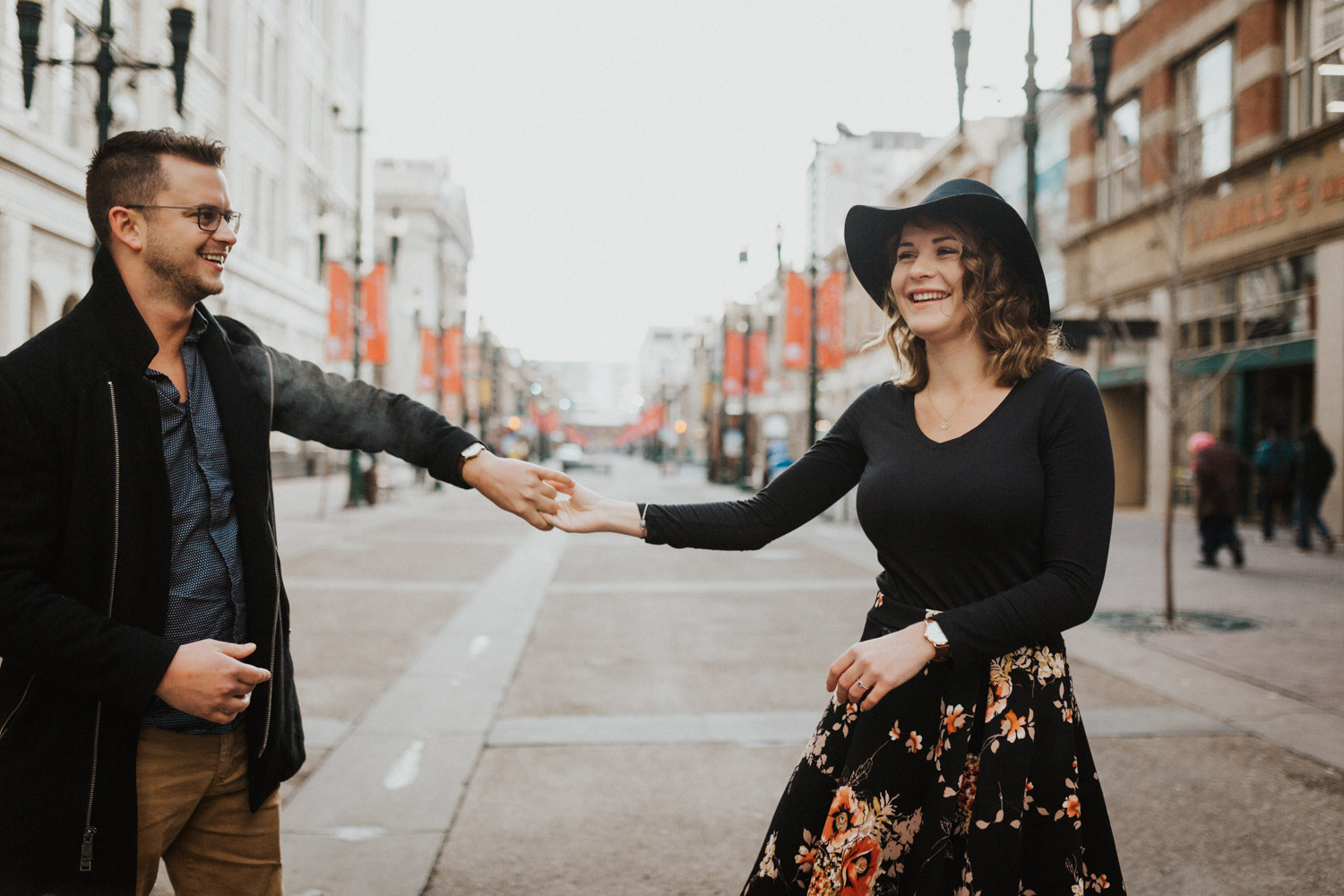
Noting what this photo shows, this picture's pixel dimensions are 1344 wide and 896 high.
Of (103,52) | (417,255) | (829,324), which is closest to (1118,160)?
(829,324)

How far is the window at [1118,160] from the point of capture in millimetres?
22078

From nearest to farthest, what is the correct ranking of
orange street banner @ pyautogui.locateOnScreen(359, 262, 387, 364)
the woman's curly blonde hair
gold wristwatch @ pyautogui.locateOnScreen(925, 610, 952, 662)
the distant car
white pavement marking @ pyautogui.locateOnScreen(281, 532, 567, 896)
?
gold wristwatch @ pyautogui.locateOnScreen(925, 610, 952, 662)
the woman's curly blonde hair
white pavement marking @ pyautogui.locateOnScreen(281, 532, 567, 896)
orange street banner @ pyautogui.locateOnScreen(359, 262, 387, 364)
the distant car

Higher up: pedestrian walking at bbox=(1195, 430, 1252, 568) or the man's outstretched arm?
the man's outstretched arm

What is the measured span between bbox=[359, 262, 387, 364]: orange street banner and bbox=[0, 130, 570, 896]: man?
23537 millimetres

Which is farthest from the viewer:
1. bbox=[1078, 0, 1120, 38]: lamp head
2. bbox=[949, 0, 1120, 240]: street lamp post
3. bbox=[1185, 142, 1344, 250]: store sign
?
bbox=[1185, 142, 1344, 250]: store sign

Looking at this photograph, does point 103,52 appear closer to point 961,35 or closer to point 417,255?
point 961,35

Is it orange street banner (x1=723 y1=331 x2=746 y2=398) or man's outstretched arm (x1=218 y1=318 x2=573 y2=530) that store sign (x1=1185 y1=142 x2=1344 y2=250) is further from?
orange street banner (x1=723 y1=331 x2=746 y2=398)

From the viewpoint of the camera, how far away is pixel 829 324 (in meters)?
26.4

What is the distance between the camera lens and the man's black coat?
185cm

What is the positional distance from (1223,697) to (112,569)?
641 cm

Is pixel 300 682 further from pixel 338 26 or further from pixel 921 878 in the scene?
pixel 338 26

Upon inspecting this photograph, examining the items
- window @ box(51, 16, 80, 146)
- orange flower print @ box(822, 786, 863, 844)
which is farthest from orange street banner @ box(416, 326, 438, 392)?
orange flower print @ box(822, 786, 863, 844)

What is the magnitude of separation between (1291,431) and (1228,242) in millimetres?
3635

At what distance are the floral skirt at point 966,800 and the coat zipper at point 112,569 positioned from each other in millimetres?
1394
